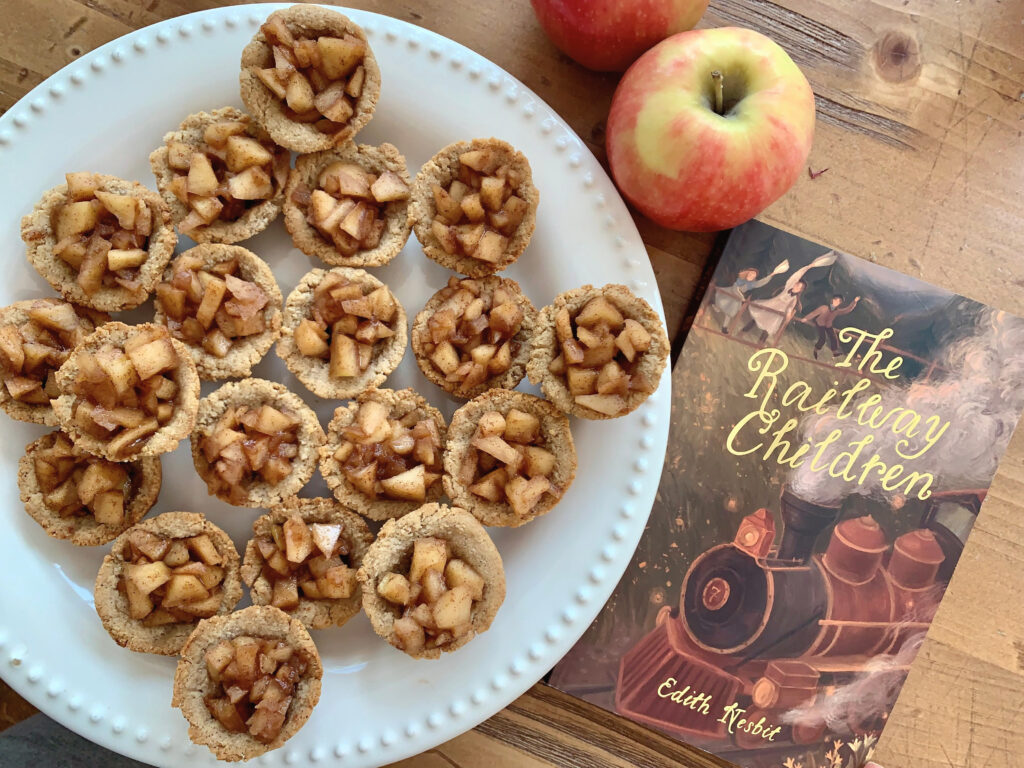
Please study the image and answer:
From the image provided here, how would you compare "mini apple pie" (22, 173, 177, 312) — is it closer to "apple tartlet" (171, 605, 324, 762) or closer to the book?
"apple tartlet" (171, 605, 324, 762)

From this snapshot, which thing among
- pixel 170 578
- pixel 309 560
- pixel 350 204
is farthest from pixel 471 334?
pixel 170 578

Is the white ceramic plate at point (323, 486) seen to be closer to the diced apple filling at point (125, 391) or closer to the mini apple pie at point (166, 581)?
the mini apple pie at point (166, 581)

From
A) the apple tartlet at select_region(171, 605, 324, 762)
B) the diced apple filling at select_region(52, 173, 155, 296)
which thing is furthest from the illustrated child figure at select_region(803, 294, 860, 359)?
the diced apple filling at select_region(52, 173, 155, 296)

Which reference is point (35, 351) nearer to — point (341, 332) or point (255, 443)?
point (255, 443)

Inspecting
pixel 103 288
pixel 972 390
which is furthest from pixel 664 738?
pixel 103 288

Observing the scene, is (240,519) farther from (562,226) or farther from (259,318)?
(562,226)

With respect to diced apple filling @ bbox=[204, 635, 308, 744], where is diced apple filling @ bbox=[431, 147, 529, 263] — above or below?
above

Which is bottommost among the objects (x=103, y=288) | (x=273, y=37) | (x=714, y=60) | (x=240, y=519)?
(x=240, y=519)
